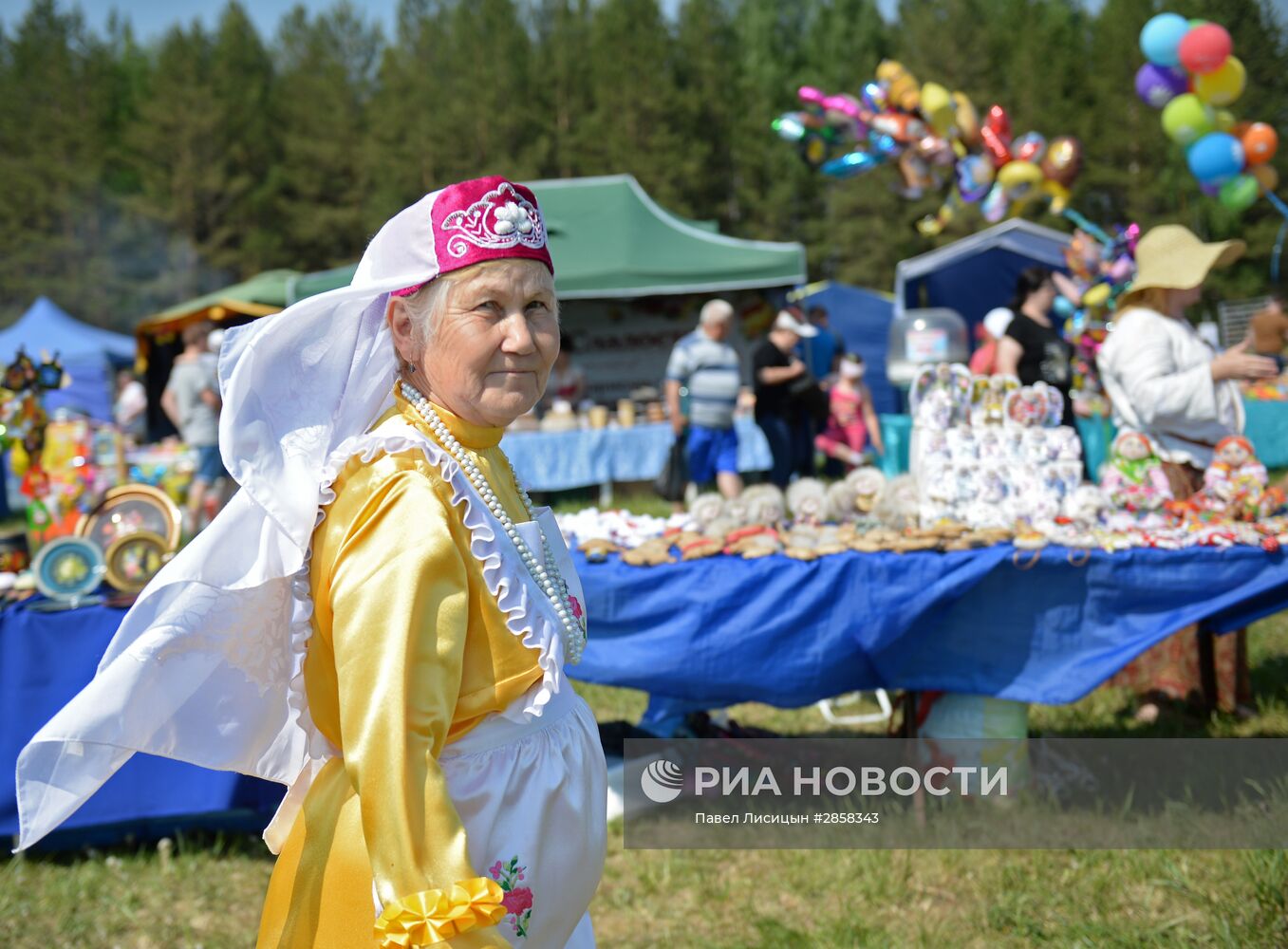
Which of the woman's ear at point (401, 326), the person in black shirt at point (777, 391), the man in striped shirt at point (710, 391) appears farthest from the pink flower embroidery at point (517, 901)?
the person in black shirt at point (777, 391)

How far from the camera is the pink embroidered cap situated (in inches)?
53.9

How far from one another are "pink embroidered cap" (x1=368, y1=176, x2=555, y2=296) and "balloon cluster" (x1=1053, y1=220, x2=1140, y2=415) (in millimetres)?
5636

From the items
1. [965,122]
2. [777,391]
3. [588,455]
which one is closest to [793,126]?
[965,122]

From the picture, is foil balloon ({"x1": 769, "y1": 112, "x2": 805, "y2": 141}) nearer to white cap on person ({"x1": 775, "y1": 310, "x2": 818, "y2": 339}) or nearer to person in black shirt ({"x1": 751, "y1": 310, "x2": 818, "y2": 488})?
white cap on person ({"x1": 775, "y1": 310, "x2": 818, "y2": 339})

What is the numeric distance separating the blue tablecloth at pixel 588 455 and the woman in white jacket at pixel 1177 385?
566cm

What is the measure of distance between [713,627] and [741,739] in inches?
29.5

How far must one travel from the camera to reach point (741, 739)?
12.6 ft

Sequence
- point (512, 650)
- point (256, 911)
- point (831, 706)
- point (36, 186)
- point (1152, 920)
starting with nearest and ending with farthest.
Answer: point (512, 650), point (1152, 920), point (256, 911), point (831, 706), point (36, 186)

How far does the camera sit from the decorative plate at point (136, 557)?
3.34 m

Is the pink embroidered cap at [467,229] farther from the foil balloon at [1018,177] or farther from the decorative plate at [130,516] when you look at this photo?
the foil balloon at [1018,177]

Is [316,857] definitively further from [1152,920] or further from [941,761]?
[941,761]

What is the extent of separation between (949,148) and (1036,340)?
2.53 meters

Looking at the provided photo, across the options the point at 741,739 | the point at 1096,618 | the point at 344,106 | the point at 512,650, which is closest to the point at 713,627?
the point at 741,739

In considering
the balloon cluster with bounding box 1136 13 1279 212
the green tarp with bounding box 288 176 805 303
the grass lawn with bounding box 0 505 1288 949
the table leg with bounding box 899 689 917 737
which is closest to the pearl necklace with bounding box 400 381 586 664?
the grass lawn with bounding box 0 505 1288 949
